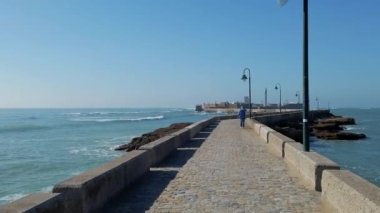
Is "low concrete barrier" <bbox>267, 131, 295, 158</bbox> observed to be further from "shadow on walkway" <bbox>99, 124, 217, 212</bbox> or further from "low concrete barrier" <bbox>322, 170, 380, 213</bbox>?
"low concrete barrier" <bbox>322, 170, 380, 213</bbox>

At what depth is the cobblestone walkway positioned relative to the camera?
26.2 ft

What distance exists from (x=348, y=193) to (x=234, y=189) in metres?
3.28

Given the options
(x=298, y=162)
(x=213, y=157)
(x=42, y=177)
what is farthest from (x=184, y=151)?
(x=42, y=177)

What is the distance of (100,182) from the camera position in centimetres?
782

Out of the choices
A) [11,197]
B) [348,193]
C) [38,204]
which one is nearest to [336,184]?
[348,193]

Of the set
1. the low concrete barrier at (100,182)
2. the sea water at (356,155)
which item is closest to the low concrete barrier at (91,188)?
the low concrete barrier at (100,182)

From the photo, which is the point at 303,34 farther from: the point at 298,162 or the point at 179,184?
the point at 179,184

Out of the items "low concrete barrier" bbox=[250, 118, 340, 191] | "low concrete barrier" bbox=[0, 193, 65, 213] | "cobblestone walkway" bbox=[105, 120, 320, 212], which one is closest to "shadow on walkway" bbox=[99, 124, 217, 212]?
"cobblestone walkway" bbox=[105, 120, 320, 212]

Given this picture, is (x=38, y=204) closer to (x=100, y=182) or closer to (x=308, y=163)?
(x=100, y=182)

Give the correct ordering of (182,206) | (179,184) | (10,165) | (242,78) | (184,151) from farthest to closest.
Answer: (242,78)
(10,165)
(184,151)
(179,184)
(182,206)

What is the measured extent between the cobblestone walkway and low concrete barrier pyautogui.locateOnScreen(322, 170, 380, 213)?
0.40m

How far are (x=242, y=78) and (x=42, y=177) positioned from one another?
19.2 metres

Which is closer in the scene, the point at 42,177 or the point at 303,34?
the point at 303,34

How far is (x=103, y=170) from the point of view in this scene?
8.40m
